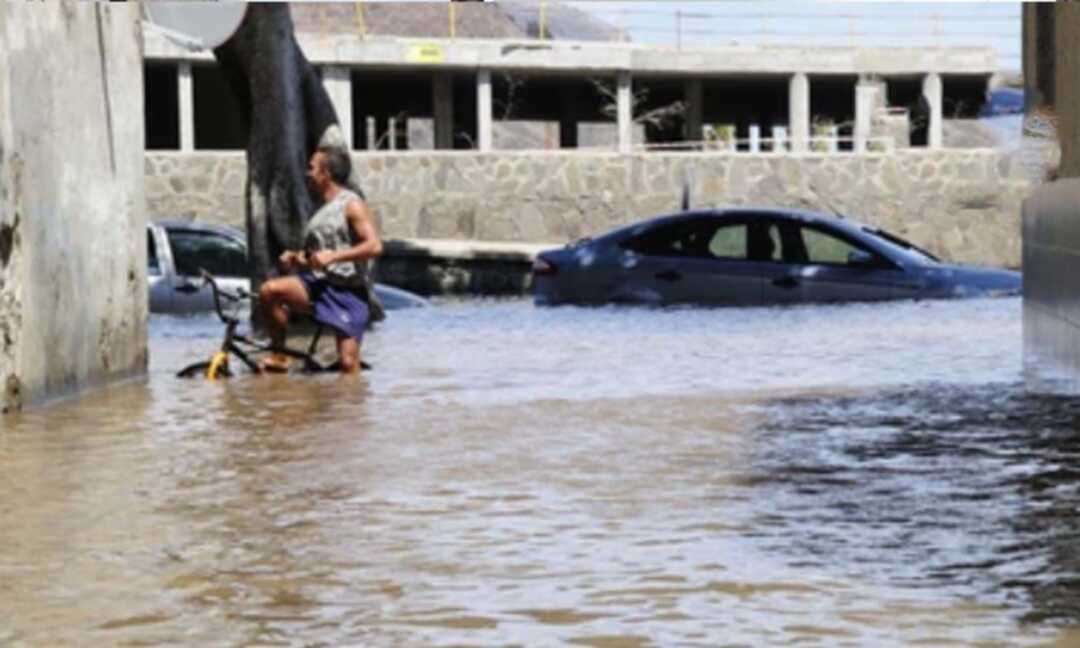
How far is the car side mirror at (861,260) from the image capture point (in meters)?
28.4

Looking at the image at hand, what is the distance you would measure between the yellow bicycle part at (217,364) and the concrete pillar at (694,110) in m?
49.1

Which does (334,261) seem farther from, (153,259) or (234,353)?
(153,259)

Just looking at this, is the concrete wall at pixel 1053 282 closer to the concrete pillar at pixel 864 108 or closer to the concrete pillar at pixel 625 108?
the concrete pillar at pixel 864 108

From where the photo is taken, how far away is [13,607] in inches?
319

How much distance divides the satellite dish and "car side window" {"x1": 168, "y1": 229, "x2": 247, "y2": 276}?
452cm

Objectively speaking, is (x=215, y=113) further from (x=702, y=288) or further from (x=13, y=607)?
(x=13, y=607)

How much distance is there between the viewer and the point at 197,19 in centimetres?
2366

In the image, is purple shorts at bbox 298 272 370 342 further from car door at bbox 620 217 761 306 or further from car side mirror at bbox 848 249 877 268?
car side mirror at bbox 848 249 877 268

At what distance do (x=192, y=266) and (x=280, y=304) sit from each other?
11.7 m

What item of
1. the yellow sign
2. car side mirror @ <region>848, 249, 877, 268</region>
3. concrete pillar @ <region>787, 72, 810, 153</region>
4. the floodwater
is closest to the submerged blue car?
car side mirror @ <region>848, 249, 877, 268</region>

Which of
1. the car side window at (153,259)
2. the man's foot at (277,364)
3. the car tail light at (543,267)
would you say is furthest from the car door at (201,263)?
the man's foot at (277,364)

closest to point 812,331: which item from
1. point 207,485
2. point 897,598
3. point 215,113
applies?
point 207,485

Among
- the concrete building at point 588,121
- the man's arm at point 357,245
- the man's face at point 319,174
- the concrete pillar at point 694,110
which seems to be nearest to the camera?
the man's arm at point 357,245

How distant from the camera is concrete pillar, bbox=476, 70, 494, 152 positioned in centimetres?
6178
